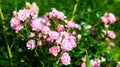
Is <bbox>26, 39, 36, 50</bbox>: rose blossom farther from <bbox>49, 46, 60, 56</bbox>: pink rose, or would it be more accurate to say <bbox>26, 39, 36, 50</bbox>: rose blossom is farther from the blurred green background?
the blurred green background

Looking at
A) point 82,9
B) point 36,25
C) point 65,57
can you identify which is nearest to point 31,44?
point 36,25

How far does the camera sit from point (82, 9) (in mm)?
4051

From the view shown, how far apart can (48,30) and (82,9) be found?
73 cm

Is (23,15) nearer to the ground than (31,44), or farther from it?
farther from it

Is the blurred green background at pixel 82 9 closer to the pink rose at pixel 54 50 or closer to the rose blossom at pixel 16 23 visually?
the rose blossom at pixel 16 23

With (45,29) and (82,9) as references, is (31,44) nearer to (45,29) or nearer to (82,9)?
(45,29)

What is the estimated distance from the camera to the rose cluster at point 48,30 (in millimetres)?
3303

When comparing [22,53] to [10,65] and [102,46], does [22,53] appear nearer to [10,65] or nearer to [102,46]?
[10,65]

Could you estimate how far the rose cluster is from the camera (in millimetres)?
3303

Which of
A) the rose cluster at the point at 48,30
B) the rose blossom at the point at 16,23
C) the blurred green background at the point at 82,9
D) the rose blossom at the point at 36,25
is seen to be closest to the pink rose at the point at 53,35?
the rose cluster at the point at 48,30

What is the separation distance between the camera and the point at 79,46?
13.1 ft

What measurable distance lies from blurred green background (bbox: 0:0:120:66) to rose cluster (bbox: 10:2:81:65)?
1.15 feet

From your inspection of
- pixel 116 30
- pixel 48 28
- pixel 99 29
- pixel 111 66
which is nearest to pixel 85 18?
pixel 99 29

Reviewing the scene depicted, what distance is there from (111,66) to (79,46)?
0.32 metres
